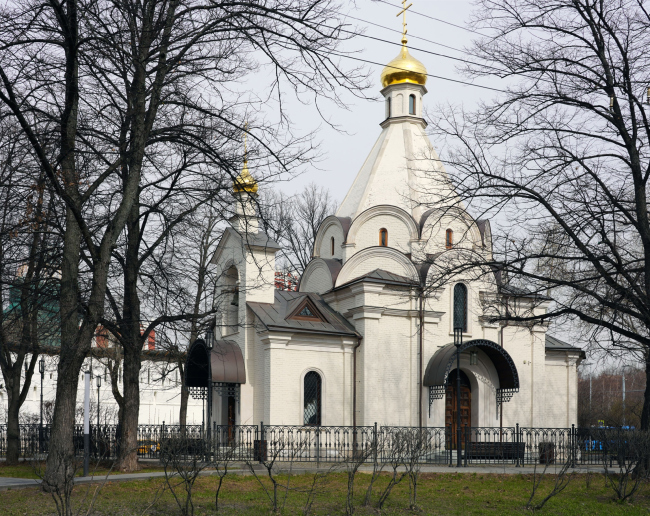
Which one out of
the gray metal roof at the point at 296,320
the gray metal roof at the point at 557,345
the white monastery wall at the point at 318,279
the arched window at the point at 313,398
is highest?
the white monastery wall at the point at 318,279

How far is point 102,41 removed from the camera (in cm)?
844

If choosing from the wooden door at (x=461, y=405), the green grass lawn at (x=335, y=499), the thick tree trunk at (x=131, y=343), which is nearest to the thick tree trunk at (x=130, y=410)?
the thick tree trunk at (x=131, y=343)

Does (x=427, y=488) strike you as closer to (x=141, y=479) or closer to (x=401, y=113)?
(x=141, y=479)

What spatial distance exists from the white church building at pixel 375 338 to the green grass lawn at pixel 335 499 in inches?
263

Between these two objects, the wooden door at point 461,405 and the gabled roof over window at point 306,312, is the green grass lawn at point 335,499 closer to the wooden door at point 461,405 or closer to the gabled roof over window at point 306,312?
the gabled roof over window at point 306,312

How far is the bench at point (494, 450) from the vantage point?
17859 mm

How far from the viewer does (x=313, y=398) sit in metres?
19.9

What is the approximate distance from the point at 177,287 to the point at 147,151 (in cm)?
252

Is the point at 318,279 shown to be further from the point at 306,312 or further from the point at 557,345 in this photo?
the point at 557,345

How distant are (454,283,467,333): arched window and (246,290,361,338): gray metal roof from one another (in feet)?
10.6

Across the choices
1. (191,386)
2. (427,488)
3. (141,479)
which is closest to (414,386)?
(191,386)

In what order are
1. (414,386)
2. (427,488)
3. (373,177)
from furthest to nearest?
(373,177) → (414,386) → (427,488)

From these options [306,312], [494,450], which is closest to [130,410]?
[306,312]

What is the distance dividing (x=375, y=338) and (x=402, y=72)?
903cm
